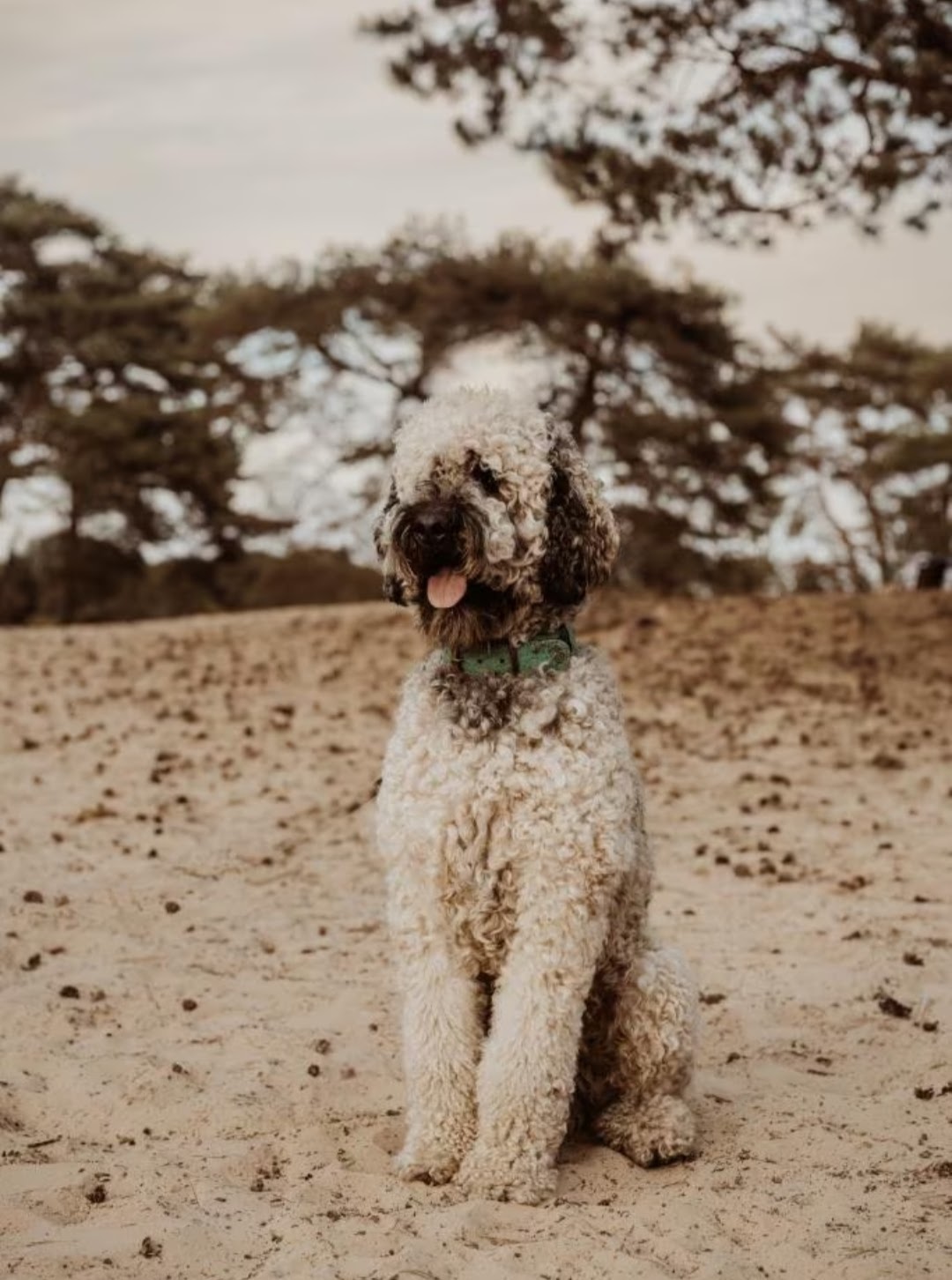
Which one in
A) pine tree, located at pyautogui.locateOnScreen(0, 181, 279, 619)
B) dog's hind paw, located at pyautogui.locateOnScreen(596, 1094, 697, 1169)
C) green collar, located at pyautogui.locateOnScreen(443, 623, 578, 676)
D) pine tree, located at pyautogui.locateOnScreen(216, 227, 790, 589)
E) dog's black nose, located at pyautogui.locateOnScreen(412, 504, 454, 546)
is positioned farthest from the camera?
pine tree, located at pyautogui.locateOnScreen(0, 181, 279, 619)

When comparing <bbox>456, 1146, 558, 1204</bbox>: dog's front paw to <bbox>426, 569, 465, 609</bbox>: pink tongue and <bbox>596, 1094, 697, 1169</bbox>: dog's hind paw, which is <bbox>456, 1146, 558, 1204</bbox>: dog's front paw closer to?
<bbox>596, 1094, 697, 1169</bbox>: dog's hind paw

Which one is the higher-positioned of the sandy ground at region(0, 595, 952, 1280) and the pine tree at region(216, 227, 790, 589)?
the pine tree at region(216, 227, 790, 589)

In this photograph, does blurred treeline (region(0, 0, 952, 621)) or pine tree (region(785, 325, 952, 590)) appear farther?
pine tree (region(785, 325, 952, 590))

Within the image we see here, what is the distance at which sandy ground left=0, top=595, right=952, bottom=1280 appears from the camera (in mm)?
3705

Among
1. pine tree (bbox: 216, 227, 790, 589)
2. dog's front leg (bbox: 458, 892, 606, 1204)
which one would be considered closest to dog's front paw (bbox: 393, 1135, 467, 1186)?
dog's front leg (bbox: 458, 892, 606, 1204)

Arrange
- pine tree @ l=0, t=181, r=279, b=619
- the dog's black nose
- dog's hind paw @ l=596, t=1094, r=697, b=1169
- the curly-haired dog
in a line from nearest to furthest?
the dog's black nose, the curly-haired dog, dog's hind paw @ l=596, t=1094, r=697, b=1169, pine tree @ l=0, t=181, r=279, b=619

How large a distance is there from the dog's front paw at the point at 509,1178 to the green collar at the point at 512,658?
4.22 feet

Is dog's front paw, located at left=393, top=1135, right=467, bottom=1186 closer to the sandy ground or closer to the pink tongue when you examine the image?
the sandy ground

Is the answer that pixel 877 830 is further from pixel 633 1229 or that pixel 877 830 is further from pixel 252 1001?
pixel 633 1229

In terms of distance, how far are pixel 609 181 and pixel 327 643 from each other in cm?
574

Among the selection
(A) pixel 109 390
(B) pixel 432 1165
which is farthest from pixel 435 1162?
(A) pixel 109 390

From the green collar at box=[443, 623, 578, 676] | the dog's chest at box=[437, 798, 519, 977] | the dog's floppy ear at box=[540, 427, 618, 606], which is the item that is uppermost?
the dog's floppy ear at box=[540, 427, 618, 606]

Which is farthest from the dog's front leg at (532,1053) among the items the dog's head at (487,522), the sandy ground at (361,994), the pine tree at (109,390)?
the pine tree at (109,390)

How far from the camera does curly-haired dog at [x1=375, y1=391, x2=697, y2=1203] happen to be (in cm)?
380
